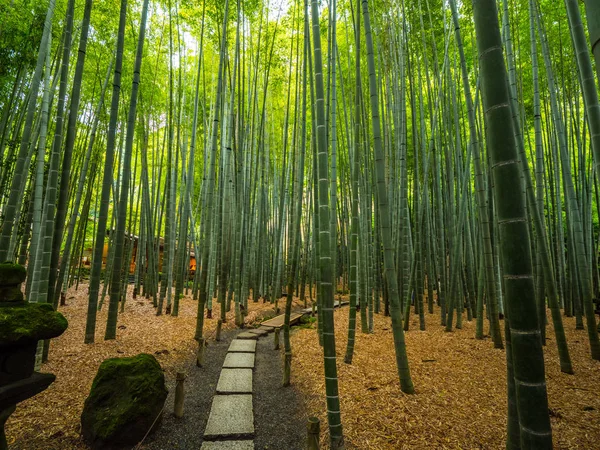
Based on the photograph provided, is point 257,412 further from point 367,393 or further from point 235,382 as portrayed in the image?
point 367,393

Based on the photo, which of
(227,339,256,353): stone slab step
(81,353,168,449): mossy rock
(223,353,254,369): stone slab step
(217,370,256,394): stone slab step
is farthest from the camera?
(227,339,256,353): stone slab step

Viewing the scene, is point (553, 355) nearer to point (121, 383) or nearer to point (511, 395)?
point (511, 395)

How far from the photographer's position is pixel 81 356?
284 centimetres

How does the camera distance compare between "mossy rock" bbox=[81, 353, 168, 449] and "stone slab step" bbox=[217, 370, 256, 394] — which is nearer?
"mossy rock" bbox=[81, 353, 168, 449]

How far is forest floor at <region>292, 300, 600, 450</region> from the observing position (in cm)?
180

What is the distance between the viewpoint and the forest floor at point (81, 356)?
185cm

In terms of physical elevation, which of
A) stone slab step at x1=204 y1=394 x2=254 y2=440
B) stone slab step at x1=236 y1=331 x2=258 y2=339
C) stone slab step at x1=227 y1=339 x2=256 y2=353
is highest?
stone slab step at x1=236 y1=331 x2=258 y2=339

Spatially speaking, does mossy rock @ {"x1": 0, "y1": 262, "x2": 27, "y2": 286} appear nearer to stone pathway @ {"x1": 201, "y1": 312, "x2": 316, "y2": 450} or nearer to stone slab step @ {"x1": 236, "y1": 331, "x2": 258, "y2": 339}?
stone pathway @ {"x1": 201, "y1": 312, "x2": 316, "y2": 450}

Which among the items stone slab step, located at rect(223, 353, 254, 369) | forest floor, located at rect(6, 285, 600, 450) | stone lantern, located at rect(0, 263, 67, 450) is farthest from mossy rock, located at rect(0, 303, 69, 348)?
stone slab step, located at rect(223, 353, 254, 369)

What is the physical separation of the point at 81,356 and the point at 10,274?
1.84m

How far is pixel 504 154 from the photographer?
0.87 meters

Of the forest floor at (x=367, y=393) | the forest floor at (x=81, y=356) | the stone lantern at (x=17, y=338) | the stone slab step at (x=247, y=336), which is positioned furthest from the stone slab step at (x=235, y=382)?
the stone lantern at (x=17, y=338)

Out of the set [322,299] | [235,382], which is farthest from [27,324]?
[235,382]

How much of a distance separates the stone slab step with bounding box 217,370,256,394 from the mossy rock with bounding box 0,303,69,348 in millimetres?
1468
